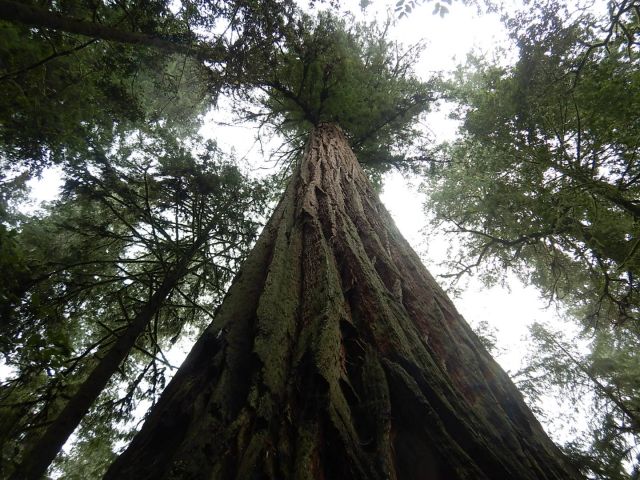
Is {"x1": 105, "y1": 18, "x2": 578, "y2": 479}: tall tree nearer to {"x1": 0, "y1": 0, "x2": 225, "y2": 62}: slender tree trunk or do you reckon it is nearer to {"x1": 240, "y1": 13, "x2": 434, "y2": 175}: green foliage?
{"x1": 0, "y1": 0, "x2": 225, "y2": 62}: slender tree trunk

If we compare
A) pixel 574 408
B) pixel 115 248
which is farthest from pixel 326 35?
pixel 574 408

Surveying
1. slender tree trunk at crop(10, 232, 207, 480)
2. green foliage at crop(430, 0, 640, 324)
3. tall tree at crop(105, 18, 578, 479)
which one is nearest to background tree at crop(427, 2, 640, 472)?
green foliage at crop(430, 0, 640, 324)

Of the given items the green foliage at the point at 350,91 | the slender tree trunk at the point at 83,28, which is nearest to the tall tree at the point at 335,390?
the slender tree trunk at the point at 83,28

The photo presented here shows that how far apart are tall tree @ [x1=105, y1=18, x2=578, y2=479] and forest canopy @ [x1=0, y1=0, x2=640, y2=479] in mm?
917

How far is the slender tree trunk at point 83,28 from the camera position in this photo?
2600 millimetres

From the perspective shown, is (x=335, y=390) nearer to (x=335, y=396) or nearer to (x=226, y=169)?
(x=335, y=396)

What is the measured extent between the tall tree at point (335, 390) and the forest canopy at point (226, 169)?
0.92 meters

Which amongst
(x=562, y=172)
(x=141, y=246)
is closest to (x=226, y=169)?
(x=141, y=246)

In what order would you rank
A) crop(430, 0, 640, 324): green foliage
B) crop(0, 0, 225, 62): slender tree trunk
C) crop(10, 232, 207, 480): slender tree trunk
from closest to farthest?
1. crop(10, 232, 207, 480): slender tree trunk
2. crop(0, 0, 225, 62): slender tree trunk
3. crop(430, 0, 640, 324): green foliage

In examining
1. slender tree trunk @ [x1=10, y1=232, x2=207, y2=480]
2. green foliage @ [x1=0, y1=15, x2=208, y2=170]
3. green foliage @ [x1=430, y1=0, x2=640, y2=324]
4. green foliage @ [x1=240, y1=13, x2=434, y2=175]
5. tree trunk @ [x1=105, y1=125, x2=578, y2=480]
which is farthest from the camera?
green foliage @ [x1=240, y1=13, x2=434, y2=175]

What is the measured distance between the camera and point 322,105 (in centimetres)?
693

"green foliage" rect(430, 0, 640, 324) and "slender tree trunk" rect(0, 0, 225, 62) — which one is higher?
"green foliage" rect(430, 0, 640, 324)

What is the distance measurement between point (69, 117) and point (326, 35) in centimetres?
457

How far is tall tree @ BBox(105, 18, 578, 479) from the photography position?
0.96 meters
